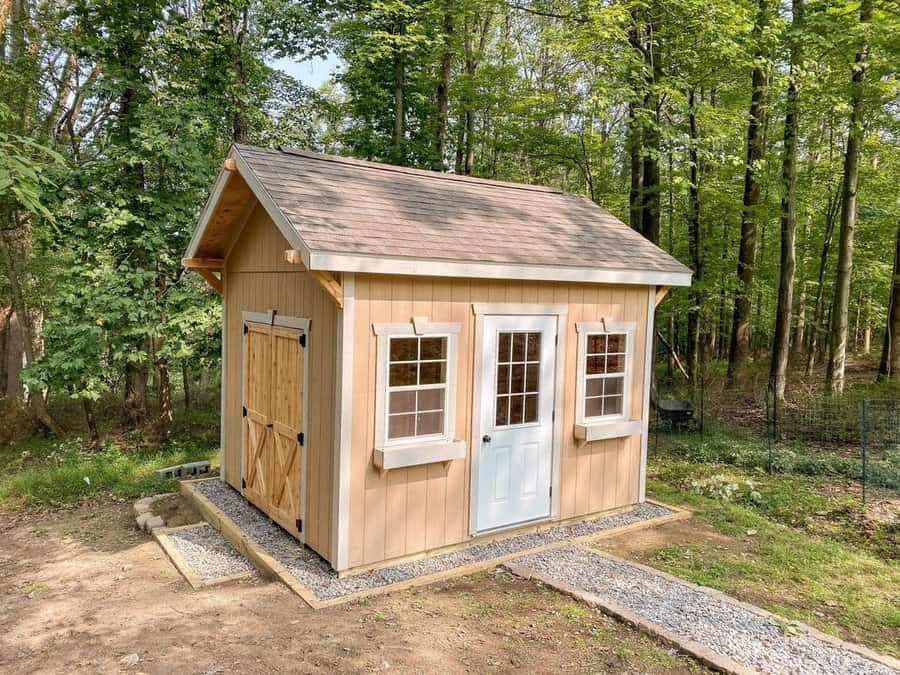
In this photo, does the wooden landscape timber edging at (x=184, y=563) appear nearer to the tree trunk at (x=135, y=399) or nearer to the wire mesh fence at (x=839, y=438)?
the tree trunk at (x=135, y=399)

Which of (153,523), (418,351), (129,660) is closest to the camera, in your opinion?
(129,660)

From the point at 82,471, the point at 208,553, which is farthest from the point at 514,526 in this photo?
the point at 82,471

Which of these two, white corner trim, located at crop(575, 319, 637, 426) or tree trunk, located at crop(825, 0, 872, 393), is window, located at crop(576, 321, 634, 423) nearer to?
white corner trim, located at crop(575, 319, 637, 426)

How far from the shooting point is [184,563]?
5871mm

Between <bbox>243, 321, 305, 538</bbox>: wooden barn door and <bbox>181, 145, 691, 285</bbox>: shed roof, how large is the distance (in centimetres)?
126

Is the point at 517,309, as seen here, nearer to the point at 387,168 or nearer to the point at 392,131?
the point at 387,168

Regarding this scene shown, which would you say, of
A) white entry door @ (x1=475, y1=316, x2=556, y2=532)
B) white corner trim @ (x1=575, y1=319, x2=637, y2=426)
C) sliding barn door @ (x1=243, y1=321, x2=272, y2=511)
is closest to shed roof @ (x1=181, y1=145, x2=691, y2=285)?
white corner trim @ (x1=575, y1=319, x2=637, y2=426)

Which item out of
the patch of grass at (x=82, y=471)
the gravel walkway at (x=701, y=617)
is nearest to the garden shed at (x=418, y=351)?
the gravel walkway at (x=701, y=617)

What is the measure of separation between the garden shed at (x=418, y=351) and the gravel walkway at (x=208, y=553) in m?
0.57

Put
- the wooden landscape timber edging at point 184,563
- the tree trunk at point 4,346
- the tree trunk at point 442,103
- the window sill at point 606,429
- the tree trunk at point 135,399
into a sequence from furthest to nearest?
the tree trunk at point 442,103, the tree trunk at point 4,346, the tree trunk at point 135,399, the window sill at point 606,429, the wooden landscape timber edging at point 184,563

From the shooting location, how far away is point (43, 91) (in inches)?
494

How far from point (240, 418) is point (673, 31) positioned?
35.3 feet

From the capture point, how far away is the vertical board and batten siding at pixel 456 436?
5344mm

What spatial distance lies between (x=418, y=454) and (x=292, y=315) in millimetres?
1948
